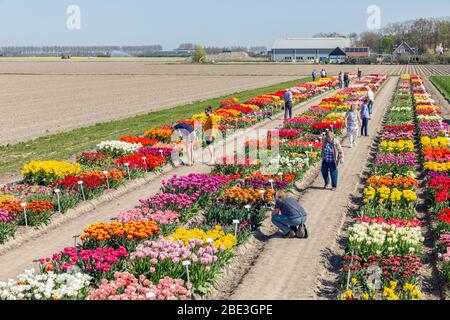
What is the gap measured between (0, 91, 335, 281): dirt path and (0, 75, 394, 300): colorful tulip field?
34 centimetres

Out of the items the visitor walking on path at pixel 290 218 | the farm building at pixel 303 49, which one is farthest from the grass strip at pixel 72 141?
the farm building at pixel 303 49

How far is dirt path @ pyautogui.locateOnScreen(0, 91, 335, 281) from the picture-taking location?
9.84 metres

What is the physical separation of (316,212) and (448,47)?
168m

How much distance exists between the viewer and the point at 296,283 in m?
8.82

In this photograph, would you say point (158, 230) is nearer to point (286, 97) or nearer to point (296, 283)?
point (296, 283)

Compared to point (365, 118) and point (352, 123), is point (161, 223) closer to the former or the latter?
point (352, 123)

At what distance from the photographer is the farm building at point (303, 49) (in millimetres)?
179250

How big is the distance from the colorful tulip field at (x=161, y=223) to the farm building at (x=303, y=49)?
164816 millimetres

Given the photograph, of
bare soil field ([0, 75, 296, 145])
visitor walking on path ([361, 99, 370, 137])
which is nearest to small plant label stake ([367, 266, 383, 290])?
visitor walking on path ([361, 99, 370, 137])

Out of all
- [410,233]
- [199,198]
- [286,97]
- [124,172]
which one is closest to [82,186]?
[124,172]

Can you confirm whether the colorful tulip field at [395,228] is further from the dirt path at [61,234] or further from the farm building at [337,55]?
the farm building at [337,55]

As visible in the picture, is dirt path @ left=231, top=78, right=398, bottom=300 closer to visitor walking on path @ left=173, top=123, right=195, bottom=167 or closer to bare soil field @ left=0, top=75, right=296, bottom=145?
visitor walking on path @ left=173, top=123, right=195, bottom=167
